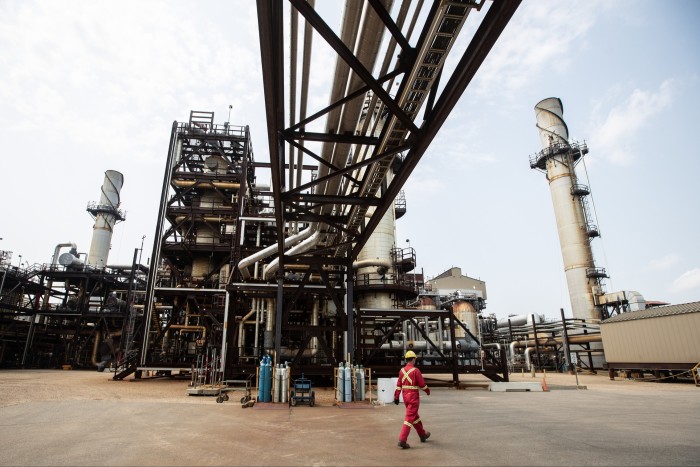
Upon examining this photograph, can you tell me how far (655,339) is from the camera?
22625 mm

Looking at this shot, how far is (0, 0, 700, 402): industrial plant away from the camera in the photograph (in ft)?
20.1

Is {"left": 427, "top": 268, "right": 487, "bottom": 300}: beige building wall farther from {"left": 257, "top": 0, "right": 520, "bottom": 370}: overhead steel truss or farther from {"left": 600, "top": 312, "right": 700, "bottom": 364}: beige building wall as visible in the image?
{"left": 257, "top": 0, "right": 520, "bottom": 370}: overhead steel truss

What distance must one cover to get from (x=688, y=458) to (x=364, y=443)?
4.91 meters

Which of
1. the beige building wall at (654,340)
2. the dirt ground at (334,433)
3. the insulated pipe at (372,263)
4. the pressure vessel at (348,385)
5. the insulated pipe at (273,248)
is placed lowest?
the dirt ground at (334,433)

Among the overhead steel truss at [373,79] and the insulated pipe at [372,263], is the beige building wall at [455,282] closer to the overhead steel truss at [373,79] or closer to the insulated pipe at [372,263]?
the insulated pipe at [372,263]

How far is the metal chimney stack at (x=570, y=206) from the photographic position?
35.3 m

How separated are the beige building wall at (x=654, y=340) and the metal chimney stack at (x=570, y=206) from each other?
9.98 meters

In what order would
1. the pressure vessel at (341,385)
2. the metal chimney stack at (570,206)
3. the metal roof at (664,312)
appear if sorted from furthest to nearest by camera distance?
the metal chimney stack at (570,206), the metal roof at (664,312), the pressure vessel at (341,385)

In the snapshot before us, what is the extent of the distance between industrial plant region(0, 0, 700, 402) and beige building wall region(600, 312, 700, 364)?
112 millimetres

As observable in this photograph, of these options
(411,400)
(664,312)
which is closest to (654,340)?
(664,312)

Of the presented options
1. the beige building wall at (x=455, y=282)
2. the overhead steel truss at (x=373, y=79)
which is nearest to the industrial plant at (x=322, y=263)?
the overhead steel truss at (x=373, y=79)

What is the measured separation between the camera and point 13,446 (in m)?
6.27

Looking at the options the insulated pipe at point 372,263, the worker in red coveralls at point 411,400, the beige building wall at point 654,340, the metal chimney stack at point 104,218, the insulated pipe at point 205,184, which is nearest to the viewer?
the worker in red coveralls at point 411,400

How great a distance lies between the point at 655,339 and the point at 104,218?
54198 millimetres
